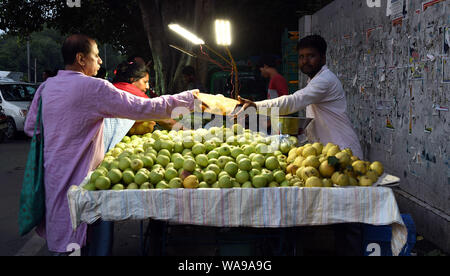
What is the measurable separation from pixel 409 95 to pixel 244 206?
11.6ft

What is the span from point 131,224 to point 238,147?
3035mm

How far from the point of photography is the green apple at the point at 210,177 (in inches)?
139

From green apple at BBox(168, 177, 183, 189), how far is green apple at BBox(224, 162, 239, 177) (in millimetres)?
362

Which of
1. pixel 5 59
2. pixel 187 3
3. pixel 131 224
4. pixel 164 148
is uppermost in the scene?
pixel 5 59

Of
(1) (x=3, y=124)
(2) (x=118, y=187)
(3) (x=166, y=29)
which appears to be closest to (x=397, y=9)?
(2) (x=118, y=187)

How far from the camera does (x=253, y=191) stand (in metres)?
3.35

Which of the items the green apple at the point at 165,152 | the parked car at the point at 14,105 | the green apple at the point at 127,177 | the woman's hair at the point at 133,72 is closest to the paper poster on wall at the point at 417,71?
the green apple at the point at 165,152

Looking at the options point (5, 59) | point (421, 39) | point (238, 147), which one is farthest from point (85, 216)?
point (5, 59)

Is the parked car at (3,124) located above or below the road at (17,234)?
above

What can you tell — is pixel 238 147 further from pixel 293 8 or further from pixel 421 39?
pixel 293 8

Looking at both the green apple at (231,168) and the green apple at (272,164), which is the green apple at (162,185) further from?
the green apple at (272,164)

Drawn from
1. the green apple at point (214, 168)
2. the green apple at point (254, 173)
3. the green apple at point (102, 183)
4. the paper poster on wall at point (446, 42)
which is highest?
the paper poster on wall at point (446, 42)

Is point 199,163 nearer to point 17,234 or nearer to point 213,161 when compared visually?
point 213,161

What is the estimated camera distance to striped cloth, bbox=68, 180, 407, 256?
3.31 m
